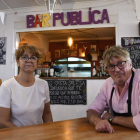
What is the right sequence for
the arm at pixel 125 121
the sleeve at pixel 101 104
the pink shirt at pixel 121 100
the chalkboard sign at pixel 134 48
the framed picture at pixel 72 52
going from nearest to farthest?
the arm at pixel 125 121
the pink shirt at pixel 121 100
the sleeve at pixel 101 104
the chalkboard sign at pixel 134 48
the framed picture at pixel 72 52

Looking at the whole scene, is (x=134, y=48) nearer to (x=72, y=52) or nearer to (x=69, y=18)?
(x=69, y=18)

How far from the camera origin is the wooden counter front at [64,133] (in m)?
1.03

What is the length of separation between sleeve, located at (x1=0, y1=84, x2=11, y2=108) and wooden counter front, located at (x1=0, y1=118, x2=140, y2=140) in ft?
1.34

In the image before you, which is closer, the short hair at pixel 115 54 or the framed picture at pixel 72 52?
the short hair at pixel 115 54

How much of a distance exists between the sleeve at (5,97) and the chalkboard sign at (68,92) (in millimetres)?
2373

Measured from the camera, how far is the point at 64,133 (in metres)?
1.11

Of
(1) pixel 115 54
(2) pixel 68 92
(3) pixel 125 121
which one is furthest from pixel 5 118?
(2) pixel 68 92

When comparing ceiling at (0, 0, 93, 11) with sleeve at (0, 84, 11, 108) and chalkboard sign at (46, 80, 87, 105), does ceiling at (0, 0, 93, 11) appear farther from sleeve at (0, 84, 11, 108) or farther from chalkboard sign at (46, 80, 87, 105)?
sleeve at (0, 84, 11, 108)

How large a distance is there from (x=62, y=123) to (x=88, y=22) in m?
2.95

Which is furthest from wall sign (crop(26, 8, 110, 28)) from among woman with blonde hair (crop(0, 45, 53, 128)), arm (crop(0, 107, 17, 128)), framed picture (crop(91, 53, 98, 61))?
framed picture (crop(91, 53, 98, 61))

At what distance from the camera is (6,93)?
1.56m

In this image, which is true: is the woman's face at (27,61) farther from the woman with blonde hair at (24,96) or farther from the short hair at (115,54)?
the short hair at (115,54)

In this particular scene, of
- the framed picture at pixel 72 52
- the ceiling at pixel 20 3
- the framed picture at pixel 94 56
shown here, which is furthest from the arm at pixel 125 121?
the framed picture at pixel 72 52

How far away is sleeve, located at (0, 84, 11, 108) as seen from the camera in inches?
59.9
